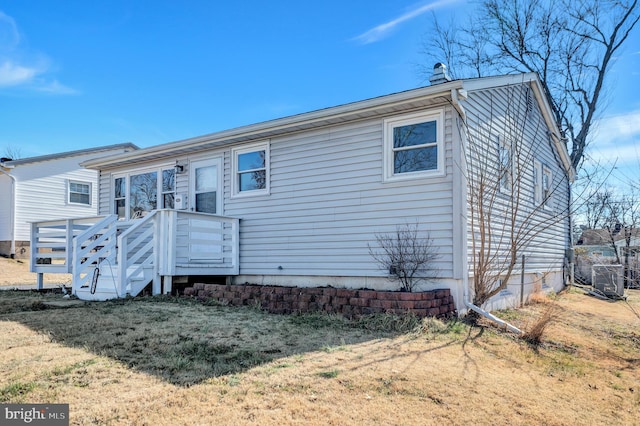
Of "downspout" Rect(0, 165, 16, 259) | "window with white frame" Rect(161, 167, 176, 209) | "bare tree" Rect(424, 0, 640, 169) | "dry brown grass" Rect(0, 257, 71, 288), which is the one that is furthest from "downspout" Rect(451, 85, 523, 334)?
"downspout" Rect(0, 165, 16, 259)

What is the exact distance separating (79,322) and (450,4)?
18.9m

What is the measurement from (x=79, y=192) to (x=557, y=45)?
21.5 m

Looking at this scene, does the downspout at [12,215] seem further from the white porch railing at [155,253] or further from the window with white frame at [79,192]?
the white porch railing at [155,253]

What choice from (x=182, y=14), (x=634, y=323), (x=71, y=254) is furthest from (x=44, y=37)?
(x=634, y=323)

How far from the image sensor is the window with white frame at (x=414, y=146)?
6.98 metres

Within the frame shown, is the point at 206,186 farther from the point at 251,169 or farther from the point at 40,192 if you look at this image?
the point at 40,192

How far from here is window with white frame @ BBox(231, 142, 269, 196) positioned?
8901 mm

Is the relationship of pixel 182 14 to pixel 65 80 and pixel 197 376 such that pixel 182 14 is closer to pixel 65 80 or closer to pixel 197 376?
pixel 65 80

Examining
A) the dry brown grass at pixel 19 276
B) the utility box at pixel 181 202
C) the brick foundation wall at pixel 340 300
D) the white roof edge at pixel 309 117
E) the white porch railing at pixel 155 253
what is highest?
the white roof edge at pixel 309 117

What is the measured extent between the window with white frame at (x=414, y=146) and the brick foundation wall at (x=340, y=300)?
1.96 metres

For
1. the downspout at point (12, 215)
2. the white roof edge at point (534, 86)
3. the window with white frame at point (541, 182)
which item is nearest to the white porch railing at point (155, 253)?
the white roof edge at point (534, 86)

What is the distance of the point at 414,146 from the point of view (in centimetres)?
720

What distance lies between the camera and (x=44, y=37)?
11.7 m

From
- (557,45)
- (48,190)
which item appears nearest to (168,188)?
(48,190)
